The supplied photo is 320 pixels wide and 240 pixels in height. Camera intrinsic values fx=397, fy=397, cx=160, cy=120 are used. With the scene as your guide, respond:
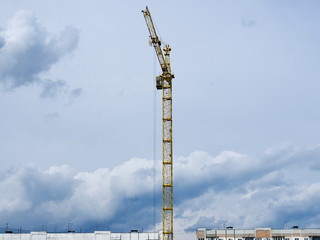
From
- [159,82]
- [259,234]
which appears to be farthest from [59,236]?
[259,234]

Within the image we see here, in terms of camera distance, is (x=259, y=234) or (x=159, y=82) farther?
(x=259, y=234)

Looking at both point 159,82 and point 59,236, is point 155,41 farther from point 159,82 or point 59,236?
point 59,236

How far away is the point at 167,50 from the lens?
101188 mm

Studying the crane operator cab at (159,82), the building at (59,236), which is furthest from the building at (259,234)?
the crane operator cab at (159,82)

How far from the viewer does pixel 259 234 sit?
116 metres

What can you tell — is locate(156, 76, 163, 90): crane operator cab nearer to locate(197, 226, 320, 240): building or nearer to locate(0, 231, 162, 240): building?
locate(0, 231, 162, 240): building

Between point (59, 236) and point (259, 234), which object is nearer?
point (59, 236)

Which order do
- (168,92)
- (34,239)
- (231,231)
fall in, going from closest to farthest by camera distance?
(168,92) → (34,239) → (231,231)

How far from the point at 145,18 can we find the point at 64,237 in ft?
205

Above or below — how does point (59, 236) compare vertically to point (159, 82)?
below

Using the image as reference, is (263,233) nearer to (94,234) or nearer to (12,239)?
(94,234)

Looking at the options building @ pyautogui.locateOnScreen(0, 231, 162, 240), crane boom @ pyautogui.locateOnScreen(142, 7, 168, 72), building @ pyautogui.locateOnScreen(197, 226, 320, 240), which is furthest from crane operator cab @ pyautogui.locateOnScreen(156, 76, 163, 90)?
building @ pyautogui.locateOnScreen(197, 226, 320, 240)

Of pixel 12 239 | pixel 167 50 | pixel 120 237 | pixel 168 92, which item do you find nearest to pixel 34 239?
pixel 12 239

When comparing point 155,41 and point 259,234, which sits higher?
point 155,41
